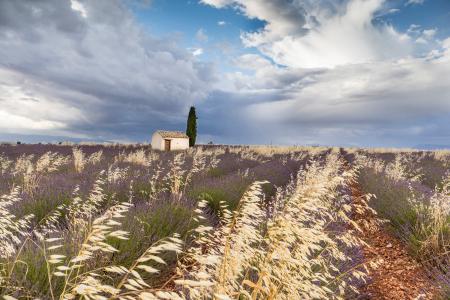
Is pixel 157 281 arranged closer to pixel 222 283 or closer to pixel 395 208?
pixel 222 283

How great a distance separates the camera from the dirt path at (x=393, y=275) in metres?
4.68

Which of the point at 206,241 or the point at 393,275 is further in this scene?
the point at 393,275

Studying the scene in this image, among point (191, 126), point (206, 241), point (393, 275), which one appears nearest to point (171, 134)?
point (191, 126)

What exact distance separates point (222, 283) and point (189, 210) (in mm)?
4549

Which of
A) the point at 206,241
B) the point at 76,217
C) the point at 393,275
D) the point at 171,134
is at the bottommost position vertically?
the point at 393,275

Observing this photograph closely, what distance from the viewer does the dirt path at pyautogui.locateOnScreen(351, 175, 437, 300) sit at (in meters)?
4.68

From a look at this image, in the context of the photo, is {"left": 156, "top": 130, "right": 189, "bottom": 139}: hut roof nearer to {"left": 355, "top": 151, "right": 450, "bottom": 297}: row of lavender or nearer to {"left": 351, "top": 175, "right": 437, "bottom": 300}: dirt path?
{"left": 355, "top": 151, "right": 450, "bottom": 297}: row of lavender

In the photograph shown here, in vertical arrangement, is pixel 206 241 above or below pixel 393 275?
above

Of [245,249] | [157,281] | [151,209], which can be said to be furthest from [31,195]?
[245,249]

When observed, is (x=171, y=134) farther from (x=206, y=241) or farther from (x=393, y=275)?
(x=206, y=241)

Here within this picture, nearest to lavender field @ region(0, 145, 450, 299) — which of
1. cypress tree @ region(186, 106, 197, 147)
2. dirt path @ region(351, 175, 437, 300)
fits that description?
dirt path @ region(351, 175, 437, 300)

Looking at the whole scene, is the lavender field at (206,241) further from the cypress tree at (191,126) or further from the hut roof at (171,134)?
the cypress tree at (191,126)

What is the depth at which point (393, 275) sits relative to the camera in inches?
216

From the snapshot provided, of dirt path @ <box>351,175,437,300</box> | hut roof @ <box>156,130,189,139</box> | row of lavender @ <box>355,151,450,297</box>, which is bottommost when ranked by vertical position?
dirt path @ <box>351,175,437,300</box>
